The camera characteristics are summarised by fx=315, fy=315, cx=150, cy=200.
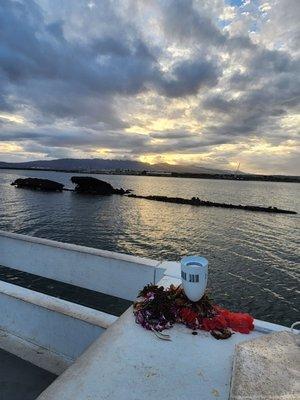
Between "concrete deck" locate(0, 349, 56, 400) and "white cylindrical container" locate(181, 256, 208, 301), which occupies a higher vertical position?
"white cylindrical container" locate(181, 256, 208, 301)

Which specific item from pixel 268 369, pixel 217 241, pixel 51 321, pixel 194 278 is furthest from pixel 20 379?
pixel 217 241

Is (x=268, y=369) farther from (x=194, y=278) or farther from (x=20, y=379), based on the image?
(x=20, y=379)

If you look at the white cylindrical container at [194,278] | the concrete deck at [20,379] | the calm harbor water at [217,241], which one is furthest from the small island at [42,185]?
the white cylindrical container at [194,278]

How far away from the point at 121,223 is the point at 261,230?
17.6m

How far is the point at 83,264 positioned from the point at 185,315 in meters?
3.70

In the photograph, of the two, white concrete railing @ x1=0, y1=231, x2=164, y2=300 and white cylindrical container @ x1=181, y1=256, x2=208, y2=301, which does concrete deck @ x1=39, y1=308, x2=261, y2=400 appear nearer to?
white cylindrical container @ x1=181, y1=256, x2=208, y2=301

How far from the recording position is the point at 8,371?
532 centimetres

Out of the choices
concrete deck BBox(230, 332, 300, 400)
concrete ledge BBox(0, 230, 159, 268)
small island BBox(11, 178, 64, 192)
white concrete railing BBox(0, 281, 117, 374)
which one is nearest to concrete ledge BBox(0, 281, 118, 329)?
white concrete railing BBox(0, 281, 117, 374)

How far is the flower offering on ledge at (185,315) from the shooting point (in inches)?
180

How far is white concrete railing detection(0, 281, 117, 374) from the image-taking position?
17.6ft

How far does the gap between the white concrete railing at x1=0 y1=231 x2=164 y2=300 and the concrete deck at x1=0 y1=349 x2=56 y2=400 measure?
2286 mm

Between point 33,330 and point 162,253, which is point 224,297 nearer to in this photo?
point 162,253

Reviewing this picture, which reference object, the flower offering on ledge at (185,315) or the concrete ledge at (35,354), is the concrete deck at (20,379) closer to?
the concrete ledge at (35,354)

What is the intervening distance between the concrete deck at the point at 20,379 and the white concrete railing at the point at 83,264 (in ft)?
7.50
